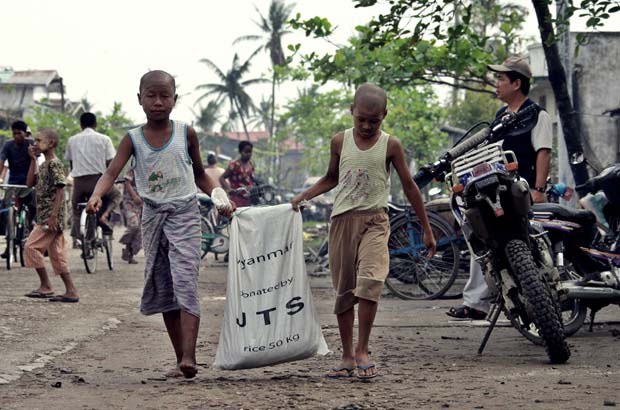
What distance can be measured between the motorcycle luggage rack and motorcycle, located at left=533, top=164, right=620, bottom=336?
2.64 ft

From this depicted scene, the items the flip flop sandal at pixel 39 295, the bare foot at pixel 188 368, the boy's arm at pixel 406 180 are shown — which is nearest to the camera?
the bare foot at pixel 188 368

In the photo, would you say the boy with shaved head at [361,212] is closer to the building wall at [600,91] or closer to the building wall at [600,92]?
the building wall at [600,92]

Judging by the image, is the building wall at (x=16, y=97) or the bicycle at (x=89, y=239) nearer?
the bicycle at (x=89, y=239)

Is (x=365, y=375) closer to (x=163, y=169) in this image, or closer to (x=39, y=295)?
(x=163, y=169)

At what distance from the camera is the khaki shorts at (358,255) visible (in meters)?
6.20

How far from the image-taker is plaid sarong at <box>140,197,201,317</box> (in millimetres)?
6172

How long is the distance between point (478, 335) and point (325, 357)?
1.59 metres

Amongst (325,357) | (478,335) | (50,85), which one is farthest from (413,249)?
(50,85)

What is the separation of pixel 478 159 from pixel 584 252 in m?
1.39

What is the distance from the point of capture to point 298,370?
6551 mm

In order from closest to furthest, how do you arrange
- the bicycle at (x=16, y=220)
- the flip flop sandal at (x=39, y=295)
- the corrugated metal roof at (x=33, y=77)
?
the flip flop sandal at (x=39, y=295) < the bicycle at (x=16, y=220) < the corrugated metal roof at (x=33, y=77)

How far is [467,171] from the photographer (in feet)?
22.9

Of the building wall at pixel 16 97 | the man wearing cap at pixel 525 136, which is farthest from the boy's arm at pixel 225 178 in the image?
the building wall at pixel 16 97

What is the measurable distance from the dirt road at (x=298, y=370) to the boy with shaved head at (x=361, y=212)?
370mm
